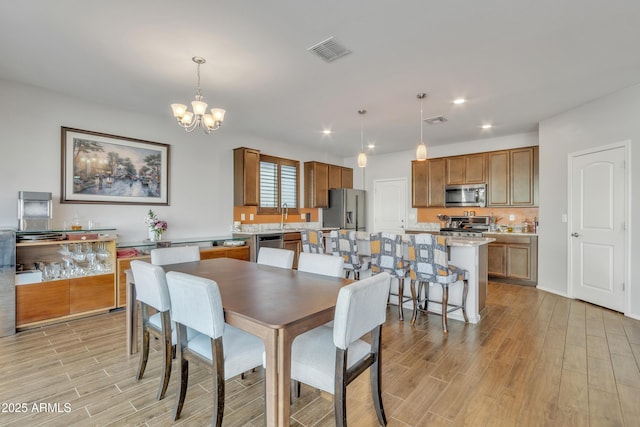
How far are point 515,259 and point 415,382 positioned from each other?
389 cm

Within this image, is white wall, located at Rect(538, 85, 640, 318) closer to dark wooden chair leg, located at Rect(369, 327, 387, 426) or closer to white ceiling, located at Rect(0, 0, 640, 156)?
white ceiling, located at Rect(0, 0, 640, 156)

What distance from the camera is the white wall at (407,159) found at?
5.57 meters

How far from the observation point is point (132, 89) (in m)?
3.50

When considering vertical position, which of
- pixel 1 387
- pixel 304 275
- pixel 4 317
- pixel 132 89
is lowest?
pixel 1 387

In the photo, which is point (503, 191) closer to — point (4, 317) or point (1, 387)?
point (1, 387)

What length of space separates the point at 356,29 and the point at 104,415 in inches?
123

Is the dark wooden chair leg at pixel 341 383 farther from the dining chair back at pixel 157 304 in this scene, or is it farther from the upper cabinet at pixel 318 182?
the upper cabinet at pixel 318 182

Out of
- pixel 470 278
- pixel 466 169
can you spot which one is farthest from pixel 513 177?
pixel 470 278

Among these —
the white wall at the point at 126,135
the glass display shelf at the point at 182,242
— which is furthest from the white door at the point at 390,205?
the glass display shelf at the point at 182,242

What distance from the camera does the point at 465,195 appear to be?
591 centimetres

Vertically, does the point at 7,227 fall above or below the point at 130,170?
below

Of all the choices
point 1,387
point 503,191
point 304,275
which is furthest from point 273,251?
point 503,191

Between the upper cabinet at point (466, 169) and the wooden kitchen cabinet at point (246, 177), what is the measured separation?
3758 mm

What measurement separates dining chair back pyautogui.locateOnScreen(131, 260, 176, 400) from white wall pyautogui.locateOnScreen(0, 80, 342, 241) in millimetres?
2530
